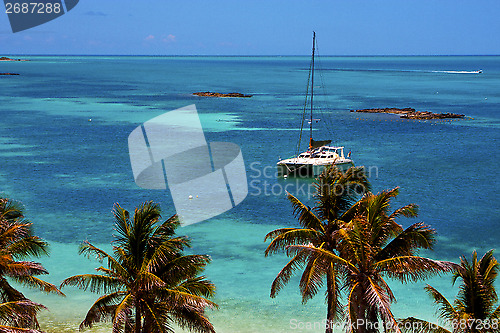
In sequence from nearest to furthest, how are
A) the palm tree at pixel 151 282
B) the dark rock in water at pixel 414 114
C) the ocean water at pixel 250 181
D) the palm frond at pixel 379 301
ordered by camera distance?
the palm frond at pixel 379 301 < the palm tree at pixel 151 282 < the ocean water at pixel 250 181 < the dark rock in water at pixel 414 114

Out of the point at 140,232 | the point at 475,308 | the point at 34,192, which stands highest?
the point at 140,232

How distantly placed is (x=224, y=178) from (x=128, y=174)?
10120 mm

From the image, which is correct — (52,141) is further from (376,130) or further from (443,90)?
(443,90)

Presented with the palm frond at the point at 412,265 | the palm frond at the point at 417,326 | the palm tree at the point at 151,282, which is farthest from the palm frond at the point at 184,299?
the palm frond at the point at 417,326

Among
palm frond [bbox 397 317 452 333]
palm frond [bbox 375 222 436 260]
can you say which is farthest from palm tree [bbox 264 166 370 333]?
palm frond [bbox 397 317 452 333]

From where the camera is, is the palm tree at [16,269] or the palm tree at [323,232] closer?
the palm tree at [16,269]

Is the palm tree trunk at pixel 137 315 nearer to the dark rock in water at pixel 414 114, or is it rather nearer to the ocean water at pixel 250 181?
the ocean water at pixel 250 181

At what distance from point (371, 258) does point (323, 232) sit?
3.04 m

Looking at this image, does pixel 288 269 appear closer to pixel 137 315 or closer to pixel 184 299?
pixel 184 299

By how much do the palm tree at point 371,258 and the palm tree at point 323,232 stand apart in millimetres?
439

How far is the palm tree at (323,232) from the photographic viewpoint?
768 inches

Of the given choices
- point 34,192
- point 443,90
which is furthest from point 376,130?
point 443,90

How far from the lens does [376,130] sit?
95.0 metres

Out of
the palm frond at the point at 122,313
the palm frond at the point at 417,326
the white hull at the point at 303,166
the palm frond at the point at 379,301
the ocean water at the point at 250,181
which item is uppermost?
the palm frond at the point at 379,301
